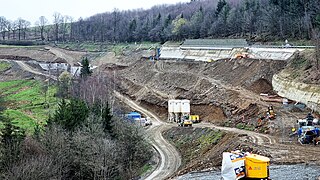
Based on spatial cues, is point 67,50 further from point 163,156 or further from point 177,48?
point 163,156

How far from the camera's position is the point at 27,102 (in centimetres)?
5791

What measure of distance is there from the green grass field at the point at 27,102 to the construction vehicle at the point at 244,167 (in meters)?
28.5

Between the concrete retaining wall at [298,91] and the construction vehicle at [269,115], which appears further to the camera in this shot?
the concrete retaining wall at [298,91]

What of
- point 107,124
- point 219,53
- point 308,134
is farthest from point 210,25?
point 308,134

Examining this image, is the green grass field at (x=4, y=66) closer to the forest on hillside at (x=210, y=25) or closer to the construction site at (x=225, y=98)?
the construction site at (x=225, y=98)

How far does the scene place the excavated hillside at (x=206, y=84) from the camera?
45.4 metres

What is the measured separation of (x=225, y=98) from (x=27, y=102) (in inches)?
1091

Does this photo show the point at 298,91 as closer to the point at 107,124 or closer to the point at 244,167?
the point at 107,124

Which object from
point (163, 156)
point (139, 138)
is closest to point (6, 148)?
point (139, 138)

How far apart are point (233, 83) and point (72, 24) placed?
370 feet

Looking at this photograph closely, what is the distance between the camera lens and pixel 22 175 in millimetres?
22422

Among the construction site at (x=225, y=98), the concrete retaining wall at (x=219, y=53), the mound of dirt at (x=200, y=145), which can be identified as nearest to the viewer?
the mound of dirt at (x=200, y=145)

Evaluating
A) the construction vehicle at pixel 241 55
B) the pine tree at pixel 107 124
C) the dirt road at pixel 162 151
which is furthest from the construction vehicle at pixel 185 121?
the construction vehicle at pixel 241 55

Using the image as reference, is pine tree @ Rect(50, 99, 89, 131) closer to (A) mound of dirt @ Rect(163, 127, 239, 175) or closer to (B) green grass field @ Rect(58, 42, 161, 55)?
(A) mound of dirt @ Rect(163, 127, 239, 175)
